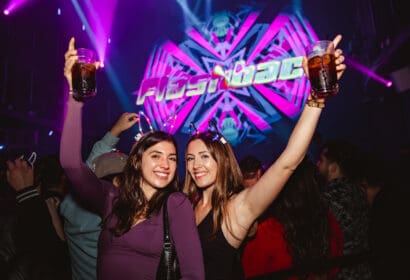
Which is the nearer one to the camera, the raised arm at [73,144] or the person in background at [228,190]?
the person in background at [228,190]

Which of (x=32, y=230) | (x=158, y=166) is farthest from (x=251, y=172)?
(x=32, y=230)

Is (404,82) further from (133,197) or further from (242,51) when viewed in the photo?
(133,197)

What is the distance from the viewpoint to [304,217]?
1.98m

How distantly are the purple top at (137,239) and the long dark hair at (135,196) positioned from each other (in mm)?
61

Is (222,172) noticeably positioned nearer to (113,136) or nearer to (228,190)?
(228,190)

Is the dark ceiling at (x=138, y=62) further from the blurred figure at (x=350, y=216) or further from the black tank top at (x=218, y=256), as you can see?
the black tank top at (x=218, y=256)

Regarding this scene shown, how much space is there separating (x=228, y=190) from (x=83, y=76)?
1034 millimetres

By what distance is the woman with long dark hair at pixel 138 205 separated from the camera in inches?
54.7

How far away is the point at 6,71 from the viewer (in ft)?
27.4

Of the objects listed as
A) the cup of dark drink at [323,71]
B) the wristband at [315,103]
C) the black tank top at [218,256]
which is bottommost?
the black tank top at [218,256]

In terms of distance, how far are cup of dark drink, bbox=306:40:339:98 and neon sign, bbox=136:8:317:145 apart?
5525 millimetres

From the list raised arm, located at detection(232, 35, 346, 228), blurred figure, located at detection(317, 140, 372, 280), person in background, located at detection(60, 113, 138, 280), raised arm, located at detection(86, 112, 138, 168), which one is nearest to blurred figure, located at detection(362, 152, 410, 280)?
blurred figure, located at detection(317, 140, 372, 280)

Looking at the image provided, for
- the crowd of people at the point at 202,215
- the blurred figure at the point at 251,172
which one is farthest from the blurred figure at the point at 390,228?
the blurred figure at the point at 251,172

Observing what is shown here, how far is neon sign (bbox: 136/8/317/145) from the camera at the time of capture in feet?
22.7
